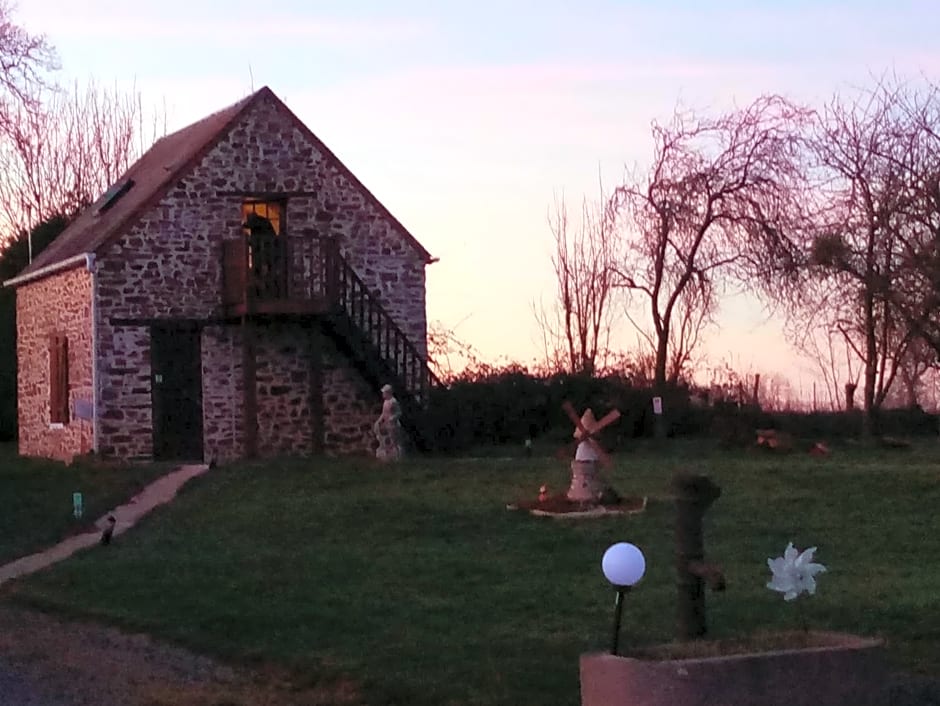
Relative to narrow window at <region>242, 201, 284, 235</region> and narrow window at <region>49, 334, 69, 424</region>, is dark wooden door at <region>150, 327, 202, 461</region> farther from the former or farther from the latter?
narrow window at <region>49, 334, 69, 424</region>

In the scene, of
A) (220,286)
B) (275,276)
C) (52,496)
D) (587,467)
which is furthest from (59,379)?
(587,467)

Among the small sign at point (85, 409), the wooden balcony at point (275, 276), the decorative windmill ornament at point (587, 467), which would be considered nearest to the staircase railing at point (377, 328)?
the wooden balcony at point (275, 276)

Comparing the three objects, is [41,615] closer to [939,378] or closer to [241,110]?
[241,110]

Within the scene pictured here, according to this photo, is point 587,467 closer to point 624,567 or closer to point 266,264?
point 266,264

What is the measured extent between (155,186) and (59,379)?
4191 mm

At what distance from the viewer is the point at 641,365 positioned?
35.8 m

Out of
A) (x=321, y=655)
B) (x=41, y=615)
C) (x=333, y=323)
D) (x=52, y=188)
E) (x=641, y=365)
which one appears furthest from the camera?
(x=52, y=188)

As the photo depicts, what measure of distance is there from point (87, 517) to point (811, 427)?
48.8ft

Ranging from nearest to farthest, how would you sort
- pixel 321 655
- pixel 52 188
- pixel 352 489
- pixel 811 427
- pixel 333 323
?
pixel 321 655 → pixel 352 489 → pixel 333 323 → pixel 811 427 → pixel 52 188

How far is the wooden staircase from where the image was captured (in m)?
25.9

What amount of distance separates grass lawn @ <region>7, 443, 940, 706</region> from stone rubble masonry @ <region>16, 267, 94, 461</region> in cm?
538

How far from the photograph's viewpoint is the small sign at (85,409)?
86.4ft

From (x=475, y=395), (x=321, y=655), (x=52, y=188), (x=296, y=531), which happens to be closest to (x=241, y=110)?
(x=475, y=395)

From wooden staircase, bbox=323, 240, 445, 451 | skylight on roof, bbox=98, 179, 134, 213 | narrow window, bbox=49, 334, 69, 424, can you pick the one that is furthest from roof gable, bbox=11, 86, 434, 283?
wooden staircase, bbox=323, 240, 445, 451
